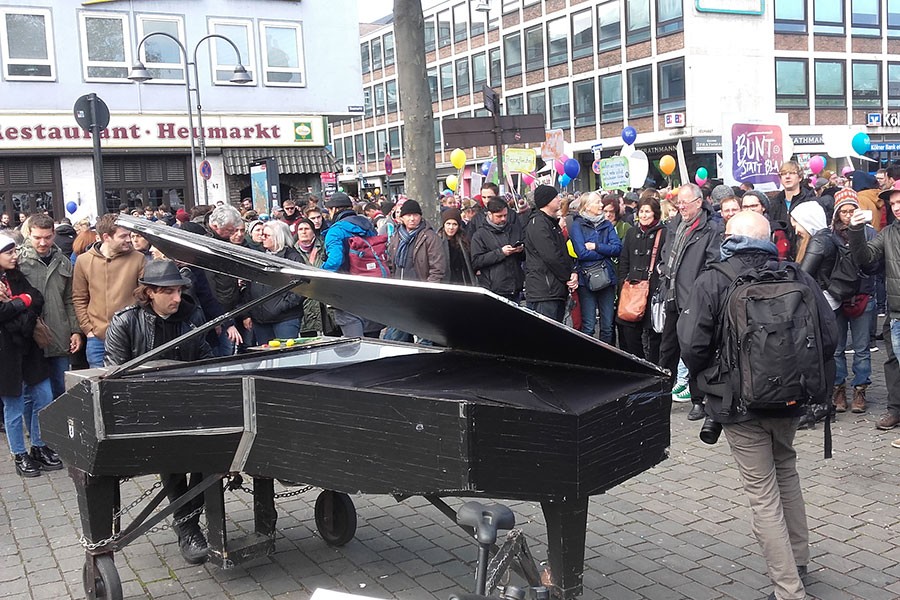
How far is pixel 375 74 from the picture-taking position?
233ft

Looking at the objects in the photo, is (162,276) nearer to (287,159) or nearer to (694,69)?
(287,159)

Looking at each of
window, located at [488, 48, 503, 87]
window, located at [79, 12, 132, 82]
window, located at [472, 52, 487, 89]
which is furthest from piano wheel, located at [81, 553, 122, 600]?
window, located at [472, 52, 487, 89]

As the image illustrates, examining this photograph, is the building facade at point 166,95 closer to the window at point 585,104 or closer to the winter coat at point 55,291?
the winter coat at point 55,291

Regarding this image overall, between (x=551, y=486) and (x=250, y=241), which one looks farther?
(x=250, y=241)

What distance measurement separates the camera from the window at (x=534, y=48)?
52.2 m

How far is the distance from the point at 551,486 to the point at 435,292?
Result: 0.85 meters

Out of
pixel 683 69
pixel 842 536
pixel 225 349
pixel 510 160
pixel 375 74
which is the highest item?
pixel 375 74

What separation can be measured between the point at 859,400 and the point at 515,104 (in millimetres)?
49355

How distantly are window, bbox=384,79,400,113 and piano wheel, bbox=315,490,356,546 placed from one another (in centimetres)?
6390

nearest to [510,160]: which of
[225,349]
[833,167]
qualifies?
[225,349]

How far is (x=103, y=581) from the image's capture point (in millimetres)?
4398

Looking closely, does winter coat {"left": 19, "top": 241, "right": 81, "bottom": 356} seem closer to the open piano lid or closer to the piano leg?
the open piano lid

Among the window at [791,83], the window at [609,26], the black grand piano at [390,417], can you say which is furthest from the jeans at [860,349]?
the window at [609,26]

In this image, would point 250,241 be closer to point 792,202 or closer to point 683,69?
point 792,202
